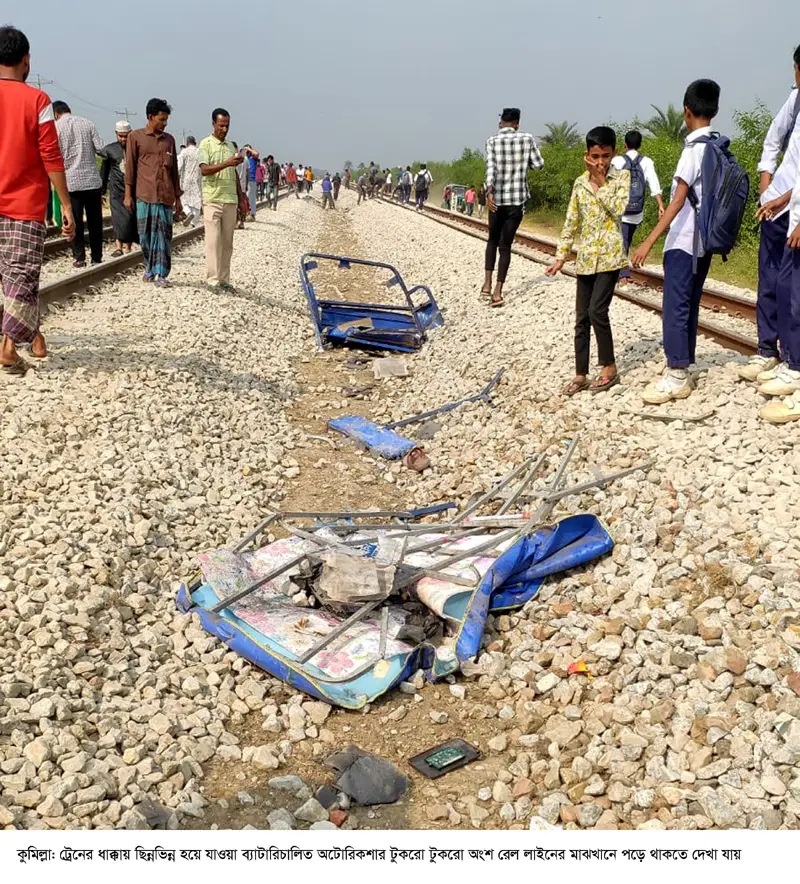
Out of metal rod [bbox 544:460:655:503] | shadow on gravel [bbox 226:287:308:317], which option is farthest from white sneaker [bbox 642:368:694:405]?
shadow on gravel [bbox 226:287:308:317]

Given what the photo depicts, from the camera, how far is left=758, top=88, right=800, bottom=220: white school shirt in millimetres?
4953

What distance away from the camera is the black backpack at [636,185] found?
31.2 feet

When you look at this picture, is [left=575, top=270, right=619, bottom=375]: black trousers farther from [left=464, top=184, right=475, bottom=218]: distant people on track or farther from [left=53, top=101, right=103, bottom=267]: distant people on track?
[left=464, top=184, right=475, bottom=218]: distant people on track

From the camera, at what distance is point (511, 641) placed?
12.7 ft

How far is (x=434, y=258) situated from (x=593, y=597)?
13723 mm

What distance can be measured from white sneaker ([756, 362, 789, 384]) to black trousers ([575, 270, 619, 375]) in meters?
1.08

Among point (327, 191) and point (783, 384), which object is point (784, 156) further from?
point (327, 191)

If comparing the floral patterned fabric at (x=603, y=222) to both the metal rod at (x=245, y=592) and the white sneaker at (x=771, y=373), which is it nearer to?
the white sneaker at (x=771, y=373)

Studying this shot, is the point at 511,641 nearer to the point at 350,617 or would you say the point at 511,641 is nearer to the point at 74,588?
the point at 350,617

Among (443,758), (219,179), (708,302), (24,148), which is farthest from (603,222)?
(219,179)

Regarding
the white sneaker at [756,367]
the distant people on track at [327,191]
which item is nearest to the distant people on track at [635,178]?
the white sneaker at [756,367]

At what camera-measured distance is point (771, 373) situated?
521 cm

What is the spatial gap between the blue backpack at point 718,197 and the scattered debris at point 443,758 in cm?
348

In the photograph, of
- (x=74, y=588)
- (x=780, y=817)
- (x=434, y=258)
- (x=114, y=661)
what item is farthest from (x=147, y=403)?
(x=434, y=258)
